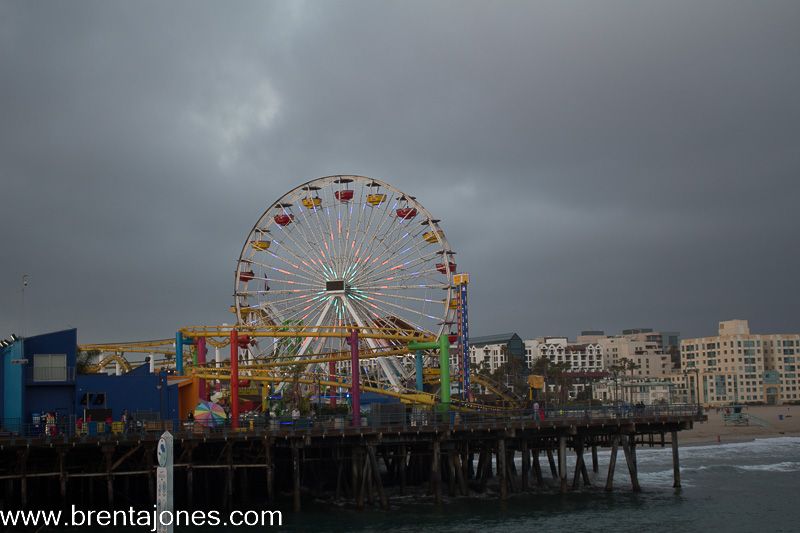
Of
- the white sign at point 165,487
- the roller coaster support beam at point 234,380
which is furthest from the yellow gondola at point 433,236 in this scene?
the white sign at point 165,487

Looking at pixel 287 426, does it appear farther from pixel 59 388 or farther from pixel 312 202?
pixel 312 202

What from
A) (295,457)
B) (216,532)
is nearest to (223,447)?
(295,457)

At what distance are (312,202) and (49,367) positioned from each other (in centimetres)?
3195

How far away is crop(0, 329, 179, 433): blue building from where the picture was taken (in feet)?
185

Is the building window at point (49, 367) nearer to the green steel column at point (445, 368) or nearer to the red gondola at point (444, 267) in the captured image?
the green steel column at point (445, 368)

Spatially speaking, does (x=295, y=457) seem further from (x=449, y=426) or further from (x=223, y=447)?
(x=449, y=426)

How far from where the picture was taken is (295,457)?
2114 inches

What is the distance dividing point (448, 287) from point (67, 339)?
34.4 m

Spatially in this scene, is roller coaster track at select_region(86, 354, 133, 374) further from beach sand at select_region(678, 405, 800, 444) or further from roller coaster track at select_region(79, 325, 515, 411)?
beach sand at select_region(678, 405, 800, 444)

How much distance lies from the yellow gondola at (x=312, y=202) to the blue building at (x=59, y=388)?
28378 mm

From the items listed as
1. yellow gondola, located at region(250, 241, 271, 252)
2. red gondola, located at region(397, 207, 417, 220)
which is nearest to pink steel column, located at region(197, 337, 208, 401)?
yellow gondola, located at region(250, 241, 271, 252)

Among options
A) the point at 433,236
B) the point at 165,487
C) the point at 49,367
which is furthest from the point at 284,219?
the point at 165,487

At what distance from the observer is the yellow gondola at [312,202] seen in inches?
3334

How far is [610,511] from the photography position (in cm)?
5388
